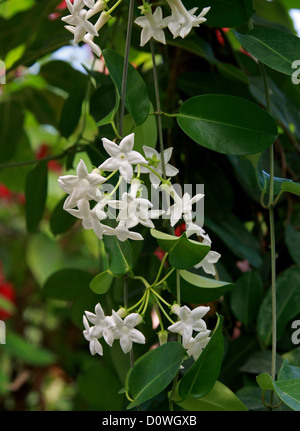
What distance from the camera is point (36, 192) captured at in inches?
23.9

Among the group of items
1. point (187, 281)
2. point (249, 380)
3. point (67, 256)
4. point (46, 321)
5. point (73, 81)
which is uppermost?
point (73, 81)

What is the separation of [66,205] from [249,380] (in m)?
0.30

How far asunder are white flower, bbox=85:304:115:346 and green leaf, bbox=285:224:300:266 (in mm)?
269

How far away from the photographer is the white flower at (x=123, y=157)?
0.99ft

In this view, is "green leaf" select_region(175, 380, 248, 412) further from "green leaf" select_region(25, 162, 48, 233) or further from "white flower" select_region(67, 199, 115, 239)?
"green leaf" select_region(25, 162, 48, 233)

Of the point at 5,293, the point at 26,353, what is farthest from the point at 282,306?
the point at 5,293

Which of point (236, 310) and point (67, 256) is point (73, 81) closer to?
point (236, 310)

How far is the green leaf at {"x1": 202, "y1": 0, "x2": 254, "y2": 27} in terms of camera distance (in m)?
0.40

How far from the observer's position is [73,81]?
737mm

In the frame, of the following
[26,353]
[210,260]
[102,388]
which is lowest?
[26,353]

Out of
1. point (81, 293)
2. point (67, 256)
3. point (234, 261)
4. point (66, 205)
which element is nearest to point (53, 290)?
point (81, 293)

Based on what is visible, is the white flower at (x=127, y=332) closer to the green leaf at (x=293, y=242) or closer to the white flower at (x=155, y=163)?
the white flower at (x=155, y=163)

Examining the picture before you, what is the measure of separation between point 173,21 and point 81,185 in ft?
0.43

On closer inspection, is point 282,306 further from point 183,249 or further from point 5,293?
point 5,293
